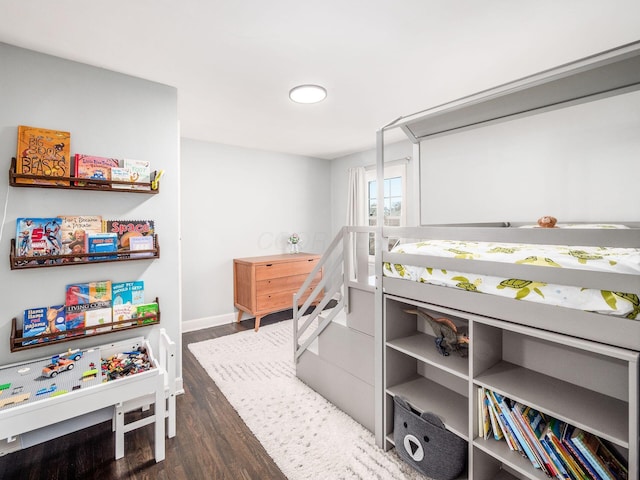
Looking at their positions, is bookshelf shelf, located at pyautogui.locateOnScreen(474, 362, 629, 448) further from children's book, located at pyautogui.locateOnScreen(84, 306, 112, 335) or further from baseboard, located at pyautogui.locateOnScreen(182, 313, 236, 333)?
baseboard, located at pyautogui.locateOnScreen(182, 313, 236, 333)

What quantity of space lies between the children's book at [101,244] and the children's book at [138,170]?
1.25 ft

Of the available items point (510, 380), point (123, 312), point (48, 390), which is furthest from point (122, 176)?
point (510, 380)

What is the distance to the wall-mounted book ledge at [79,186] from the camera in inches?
73.5

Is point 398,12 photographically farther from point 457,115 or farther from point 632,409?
point 632,409

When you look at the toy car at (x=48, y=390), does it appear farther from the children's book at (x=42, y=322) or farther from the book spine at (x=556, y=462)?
the book spine at (x=556, y=462)

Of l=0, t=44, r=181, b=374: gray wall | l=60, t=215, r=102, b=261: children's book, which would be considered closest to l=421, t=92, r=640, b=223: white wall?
l=0, t=44, r=181, b=374: gray wall

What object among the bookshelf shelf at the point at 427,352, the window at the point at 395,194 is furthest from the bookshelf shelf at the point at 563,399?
the window at the point at 395,194

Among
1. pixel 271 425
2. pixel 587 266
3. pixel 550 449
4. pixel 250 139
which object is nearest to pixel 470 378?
pixel 550 449

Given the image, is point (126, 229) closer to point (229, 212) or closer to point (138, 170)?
point (138, 170)

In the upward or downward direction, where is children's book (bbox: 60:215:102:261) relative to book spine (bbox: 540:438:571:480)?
upward

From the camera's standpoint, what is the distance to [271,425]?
2.13 metres

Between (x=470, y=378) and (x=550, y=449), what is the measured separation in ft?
1.18

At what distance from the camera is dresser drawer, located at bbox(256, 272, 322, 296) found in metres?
3.97

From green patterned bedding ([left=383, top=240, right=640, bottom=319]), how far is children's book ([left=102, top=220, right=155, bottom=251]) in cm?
191
